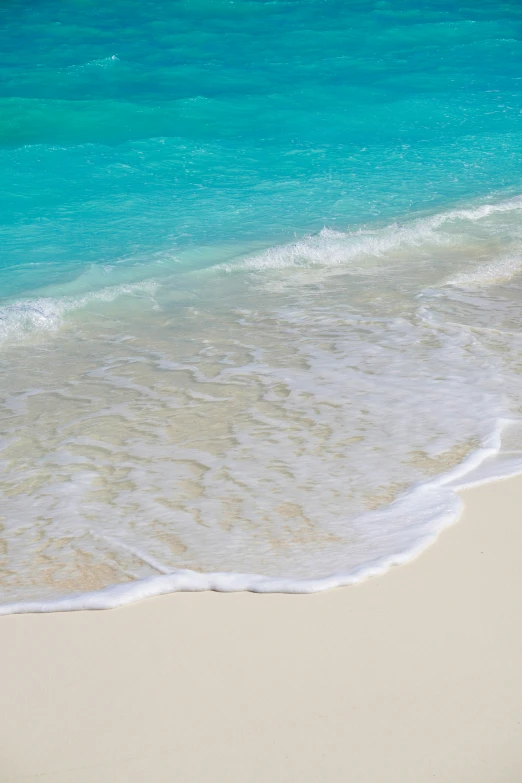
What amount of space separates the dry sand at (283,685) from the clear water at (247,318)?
162 millimetres

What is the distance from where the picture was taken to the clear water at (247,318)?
10.2 feet

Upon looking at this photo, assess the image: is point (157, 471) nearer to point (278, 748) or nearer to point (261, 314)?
point (278, 748)

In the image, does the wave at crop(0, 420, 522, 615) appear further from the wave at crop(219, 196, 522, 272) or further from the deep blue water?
the deep blue water

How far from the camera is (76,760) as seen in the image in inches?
82.4

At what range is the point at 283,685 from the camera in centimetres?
227

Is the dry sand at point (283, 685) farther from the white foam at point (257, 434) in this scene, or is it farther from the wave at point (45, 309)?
the wave at point (45, 309)

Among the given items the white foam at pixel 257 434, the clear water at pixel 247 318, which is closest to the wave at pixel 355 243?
the clear water at pixel 247 318

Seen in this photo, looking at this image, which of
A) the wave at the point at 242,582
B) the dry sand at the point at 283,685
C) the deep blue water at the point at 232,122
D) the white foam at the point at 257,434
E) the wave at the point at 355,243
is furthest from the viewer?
the deep blue water at the point at 232,122

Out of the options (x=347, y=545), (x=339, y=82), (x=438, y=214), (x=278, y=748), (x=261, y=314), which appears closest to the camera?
(x=278, y=748)

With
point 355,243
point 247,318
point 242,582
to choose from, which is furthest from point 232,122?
point 242,582

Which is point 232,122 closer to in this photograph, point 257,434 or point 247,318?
point 247,318

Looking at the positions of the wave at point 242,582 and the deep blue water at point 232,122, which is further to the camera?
the deep blue water at point 232,122

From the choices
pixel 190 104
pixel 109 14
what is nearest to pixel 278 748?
pixel 190 104

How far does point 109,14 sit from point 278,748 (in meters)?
19.3
